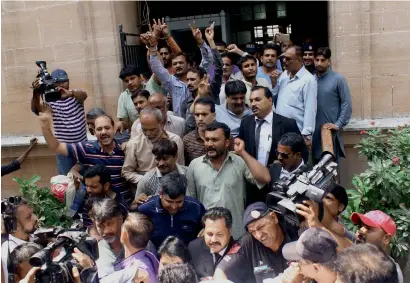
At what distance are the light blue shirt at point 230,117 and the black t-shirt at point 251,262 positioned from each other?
1.65 meters

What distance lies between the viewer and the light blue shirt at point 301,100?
4.75 metres

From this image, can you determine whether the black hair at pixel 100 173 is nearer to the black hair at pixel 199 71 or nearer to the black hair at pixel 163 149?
the black hair at pixel 163 149

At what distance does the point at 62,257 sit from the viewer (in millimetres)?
2652

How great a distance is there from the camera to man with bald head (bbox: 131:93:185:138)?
180 inches

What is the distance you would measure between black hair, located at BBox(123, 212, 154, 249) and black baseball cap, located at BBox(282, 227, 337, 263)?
3.20 ft

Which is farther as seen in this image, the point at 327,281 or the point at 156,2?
the point at 156,2

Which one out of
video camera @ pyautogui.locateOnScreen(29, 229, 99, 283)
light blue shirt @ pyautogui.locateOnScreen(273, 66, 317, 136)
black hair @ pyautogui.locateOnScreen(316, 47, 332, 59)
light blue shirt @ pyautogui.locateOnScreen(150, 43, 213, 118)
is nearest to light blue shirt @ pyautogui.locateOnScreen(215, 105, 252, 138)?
light blue shirt @ pyautogui.locateOnScreen(273, 66, 317, 136)

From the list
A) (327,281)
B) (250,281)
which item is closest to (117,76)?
(250,281)

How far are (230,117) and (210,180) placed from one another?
0.98 metres

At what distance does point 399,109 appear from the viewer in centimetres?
559

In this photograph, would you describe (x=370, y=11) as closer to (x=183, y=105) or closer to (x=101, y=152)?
(x=183, y=105)

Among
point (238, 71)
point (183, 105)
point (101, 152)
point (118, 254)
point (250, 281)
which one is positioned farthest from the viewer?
point (238, 71)

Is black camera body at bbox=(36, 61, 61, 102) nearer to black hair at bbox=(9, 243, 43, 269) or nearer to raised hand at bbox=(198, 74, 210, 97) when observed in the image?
raised hand at bbox=(198, 74, 210, 97)

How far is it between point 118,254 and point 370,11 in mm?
3910
